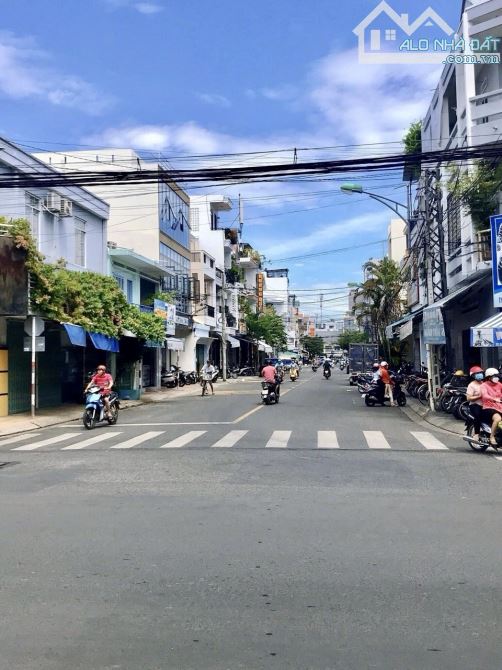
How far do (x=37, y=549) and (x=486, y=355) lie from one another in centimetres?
1996

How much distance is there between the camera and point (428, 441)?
14516 millimetres

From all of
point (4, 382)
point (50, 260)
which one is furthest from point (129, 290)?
point (4, 382)

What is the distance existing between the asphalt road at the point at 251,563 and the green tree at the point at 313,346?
Result: 137 m

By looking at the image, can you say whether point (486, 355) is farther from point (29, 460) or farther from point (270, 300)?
point (270, 300)

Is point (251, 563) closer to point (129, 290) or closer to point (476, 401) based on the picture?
point (476, 401)

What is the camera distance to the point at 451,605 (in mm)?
4727

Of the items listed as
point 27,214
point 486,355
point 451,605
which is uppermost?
point 27,214

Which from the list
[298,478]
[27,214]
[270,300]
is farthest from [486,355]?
[270,300]

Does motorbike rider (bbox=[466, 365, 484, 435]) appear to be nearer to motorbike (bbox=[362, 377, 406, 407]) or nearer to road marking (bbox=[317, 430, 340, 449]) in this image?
road marking (bbox=[317, 430, 340, 449])

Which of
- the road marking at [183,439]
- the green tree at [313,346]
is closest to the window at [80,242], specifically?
the road marking at [183,439]

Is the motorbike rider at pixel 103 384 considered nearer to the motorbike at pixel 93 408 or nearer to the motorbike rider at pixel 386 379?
the motorbike at pixel 93 408

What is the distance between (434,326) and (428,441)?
6.29 m

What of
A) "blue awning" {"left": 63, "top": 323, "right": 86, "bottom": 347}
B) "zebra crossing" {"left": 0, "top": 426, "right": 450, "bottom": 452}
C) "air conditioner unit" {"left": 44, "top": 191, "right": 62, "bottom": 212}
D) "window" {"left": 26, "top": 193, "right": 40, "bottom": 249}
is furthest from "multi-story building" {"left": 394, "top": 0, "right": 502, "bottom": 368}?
"window" {"left": 26, "top": 193, "right": 40, "bottom": 249}

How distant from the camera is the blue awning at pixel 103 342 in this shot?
23.1m
